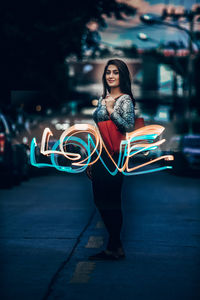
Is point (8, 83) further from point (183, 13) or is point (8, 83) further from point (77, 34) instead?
point (183, 13)

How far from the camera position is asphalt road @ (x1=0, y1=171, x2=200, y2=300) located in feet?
20.1

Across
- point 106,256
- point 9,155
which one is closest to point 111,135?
point 106,256

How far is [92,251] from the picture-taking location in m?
8.09

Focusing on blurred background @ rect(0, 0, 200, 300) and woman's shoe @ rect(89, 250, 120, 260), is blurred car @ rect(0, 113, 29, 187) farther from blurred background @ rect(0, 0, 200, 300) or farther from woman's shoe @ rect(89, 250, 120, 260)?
woman's shoe @ rect(89, 250, 120, 260)

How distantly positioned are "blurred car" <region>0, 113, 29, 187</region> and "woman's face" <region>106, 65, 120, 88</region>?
9874mm

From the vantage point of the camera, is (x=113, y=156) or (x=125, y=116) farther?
(x=113, y=156)

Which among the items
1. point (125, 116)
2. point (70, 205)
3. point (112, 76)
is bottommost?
point (70, 205)

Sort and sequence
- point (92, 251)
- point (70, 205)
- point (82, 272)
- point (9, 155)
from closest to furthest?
point (82, 272) < point (92, 251) < point (70, 205) < point (9, 155)

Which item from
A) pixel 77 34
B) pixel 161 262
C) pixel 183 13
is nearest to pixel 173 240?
pixel 161 262

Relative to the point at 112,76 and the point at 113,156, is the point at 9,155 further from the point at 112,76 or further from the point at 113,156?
the point at 113,156

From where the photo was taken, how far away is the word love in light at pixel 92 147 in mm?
7258

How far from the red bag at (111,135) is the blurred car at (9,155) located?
10109 millimetres

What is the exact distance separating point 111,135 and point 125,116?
0.23m

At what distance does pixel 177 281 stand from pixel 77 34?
54.5ft
